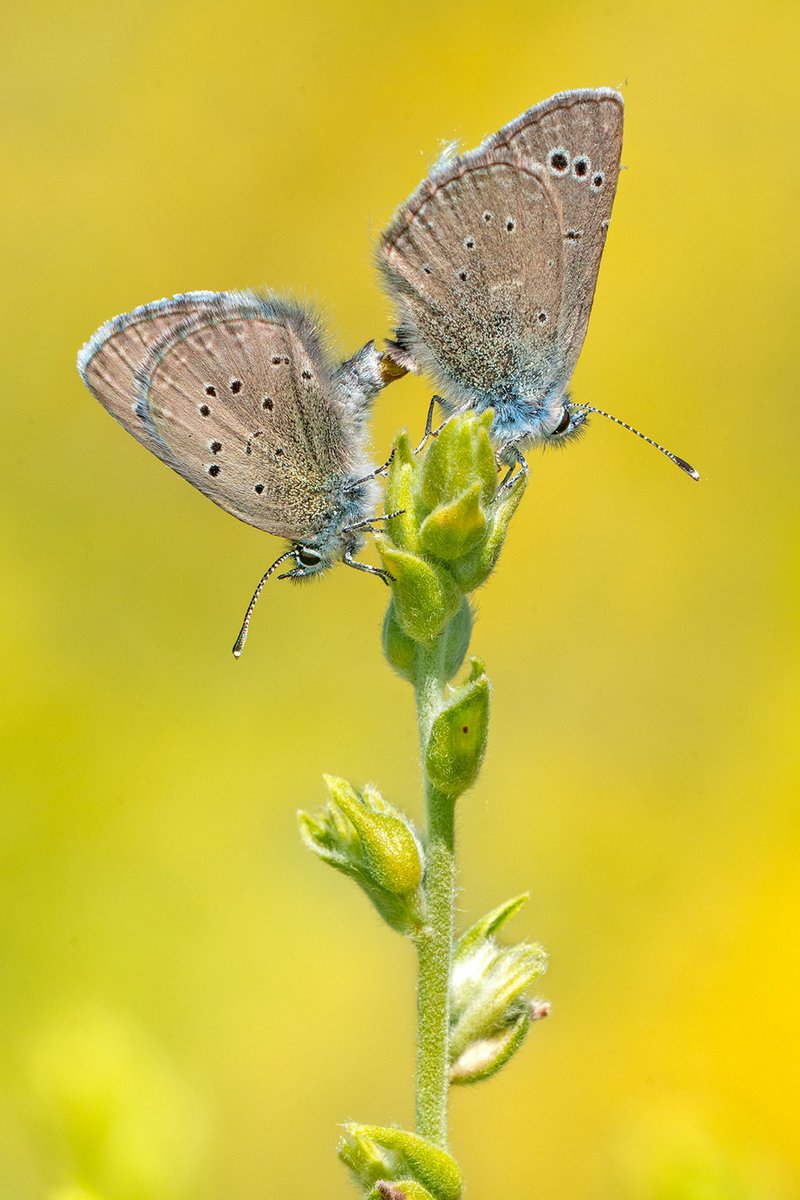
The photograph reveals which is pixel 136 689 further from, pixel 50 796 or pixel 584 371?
pixel 584 371

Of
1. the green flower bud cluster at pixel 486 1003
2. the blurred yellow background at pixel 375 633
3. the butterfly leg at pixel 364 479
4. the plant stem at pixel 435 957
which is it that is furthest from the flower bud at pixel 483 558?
the blurred yellow background at pixel 375 633

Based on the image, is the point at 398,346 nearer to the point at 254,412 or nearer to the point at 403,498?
the point at 254,412

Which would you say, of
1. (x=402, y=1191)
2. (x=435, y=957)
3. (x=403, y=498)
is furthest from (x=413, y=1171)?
(x=403, y=498)

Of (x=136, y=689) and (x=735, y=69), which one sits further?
(x=735, y=69)

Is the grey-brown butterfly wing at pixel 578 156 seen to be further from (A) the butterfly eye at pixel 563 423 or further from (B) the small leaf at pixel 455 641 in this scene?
(B) the small leaf at pixel 455 641

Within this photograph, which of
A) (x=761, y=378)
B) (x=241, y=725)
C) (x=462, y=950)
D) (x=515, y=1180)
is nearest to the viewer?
(x=462, y=950)

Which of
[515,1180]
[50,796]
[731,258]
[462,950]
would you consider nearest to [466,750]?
[462,950]

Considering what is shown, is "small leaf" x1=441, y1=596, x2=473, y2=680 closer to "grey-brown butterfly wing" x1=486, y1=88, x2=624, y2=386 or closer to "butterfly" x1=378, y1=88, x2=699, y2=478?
"butterfly" x1=378, y1=88, x2=699, y2=478
